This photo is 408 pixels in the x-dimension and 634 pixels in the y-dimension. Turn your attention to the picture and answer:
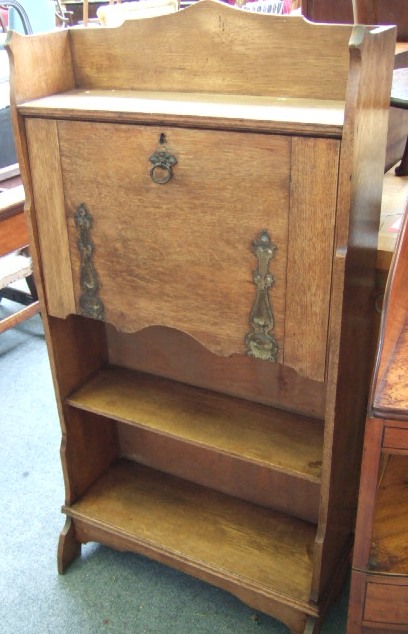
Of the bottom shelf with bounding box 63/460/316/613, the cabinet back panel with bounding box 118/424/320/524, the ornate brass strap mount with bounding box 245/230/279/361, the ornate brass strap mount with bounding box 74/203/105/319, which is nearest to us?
the ornate brass strap mount with bounding box 245/230/279/361

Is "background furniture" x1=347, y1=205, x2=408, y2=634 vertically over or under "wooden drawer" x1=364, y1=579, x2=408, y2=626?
over

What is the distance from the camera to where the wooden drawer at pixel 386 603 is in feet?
3.67

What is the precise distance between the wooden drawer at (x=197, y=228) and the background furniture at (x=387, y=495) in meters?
0.16

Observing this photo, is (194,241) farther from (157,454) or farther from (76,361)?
(157,454)

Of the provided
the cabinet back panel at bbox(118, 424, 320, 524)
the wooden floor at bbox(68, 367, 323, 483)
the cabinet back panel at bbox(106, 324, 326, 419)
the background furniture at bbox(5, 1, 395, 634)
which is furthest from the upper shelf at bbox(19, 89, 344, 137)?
the cabinet back panel at bbox(118, 424, 320, 524)

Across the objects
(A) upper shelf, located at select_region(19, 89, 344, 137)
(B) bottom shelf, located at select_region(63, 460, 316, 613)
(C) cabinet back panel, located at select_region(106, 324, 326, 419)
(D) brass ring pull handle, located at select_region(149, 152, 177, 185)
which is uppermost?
(A) upper shelf, located at select_region(19, 89, 344, 137)

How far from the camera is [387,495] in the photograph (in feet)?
4.28

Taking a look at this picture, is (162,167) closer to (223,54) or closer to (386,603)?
(223,54)

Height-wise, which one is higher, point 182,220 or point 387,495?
point 182,220

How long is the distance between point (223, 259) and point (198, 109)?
27cm

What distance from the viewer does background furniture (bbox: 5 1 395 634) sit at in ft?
3.62

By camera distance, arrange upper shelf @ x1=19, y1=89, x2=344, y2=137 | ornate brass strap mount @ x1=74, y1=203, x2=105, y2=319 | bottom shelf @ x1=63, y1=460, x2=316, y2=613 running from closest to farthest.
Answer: upper shelf @ x1=19, y1=89, x2=344, y2=137 < ornate brass strap mount @ x1=74, y1=203, x2=105, y2=319 < bottom shelf @ x1=63, y1=460, x2=316, y2=613

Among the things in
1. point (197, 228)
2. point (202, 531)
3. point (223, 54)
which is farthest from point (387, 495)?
point (223, 54)

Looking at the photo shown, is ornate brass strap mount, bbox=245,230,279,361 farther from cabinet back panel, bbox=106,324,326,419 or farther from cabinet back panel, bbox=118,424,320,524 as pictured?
cabinet back panel, bbox=118,424,320,524
